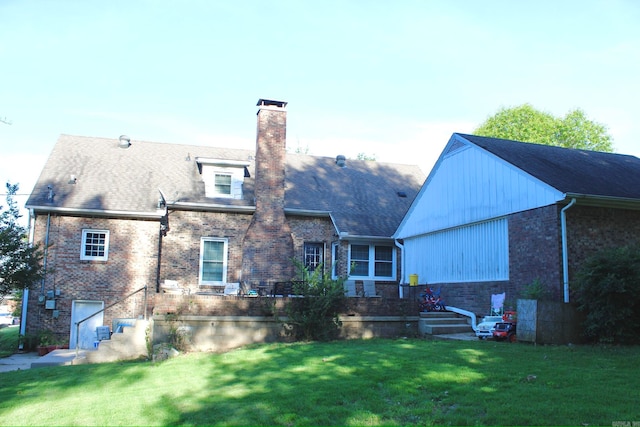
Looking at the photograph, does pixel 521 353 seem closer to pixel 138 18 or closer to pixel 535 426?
pixel 535 426

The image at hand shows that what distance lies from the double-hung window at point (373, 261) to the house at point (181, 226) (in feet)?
0.13

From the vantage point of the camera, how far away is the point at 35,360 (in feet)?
46.4

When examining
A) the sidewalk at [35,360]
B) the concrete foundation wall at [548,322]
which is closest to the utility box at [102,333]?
the sidewalk at [35,360]

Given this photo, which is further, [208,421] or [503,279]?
[503,279]

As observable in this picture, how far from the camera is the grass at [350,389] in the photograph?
6465 mm

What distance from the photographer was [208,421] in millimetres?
6652

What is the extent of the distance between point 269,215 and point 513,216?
8.56 meters

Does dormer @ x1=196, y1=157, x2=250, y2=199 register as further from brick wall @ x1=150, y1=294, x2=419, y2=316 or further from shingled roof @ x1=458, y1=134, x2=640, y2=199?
shingled roof @ x1=458, y1=134, x2=640, y2=199

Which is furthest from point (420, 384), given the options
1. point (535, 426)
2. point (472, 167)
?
point (472, 167)

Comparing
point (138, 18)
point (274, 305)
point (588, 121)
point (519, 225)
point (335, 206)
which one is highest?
point (588, 121)

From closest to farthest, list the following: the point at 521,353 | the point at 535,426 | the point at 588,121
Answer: the point at 535,426, the point at 521,353, the point at 588,121

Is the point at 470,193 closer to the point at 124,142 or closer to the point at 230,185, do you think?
the point at 230,185

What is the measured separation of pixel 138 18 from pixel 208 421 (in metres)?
9.83

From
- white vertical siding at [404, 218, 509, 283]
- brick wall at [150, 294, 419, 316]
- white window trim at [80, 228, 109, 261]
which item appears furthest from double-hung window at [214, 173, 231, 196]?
brick wall at [150, 294, 419, 316]
